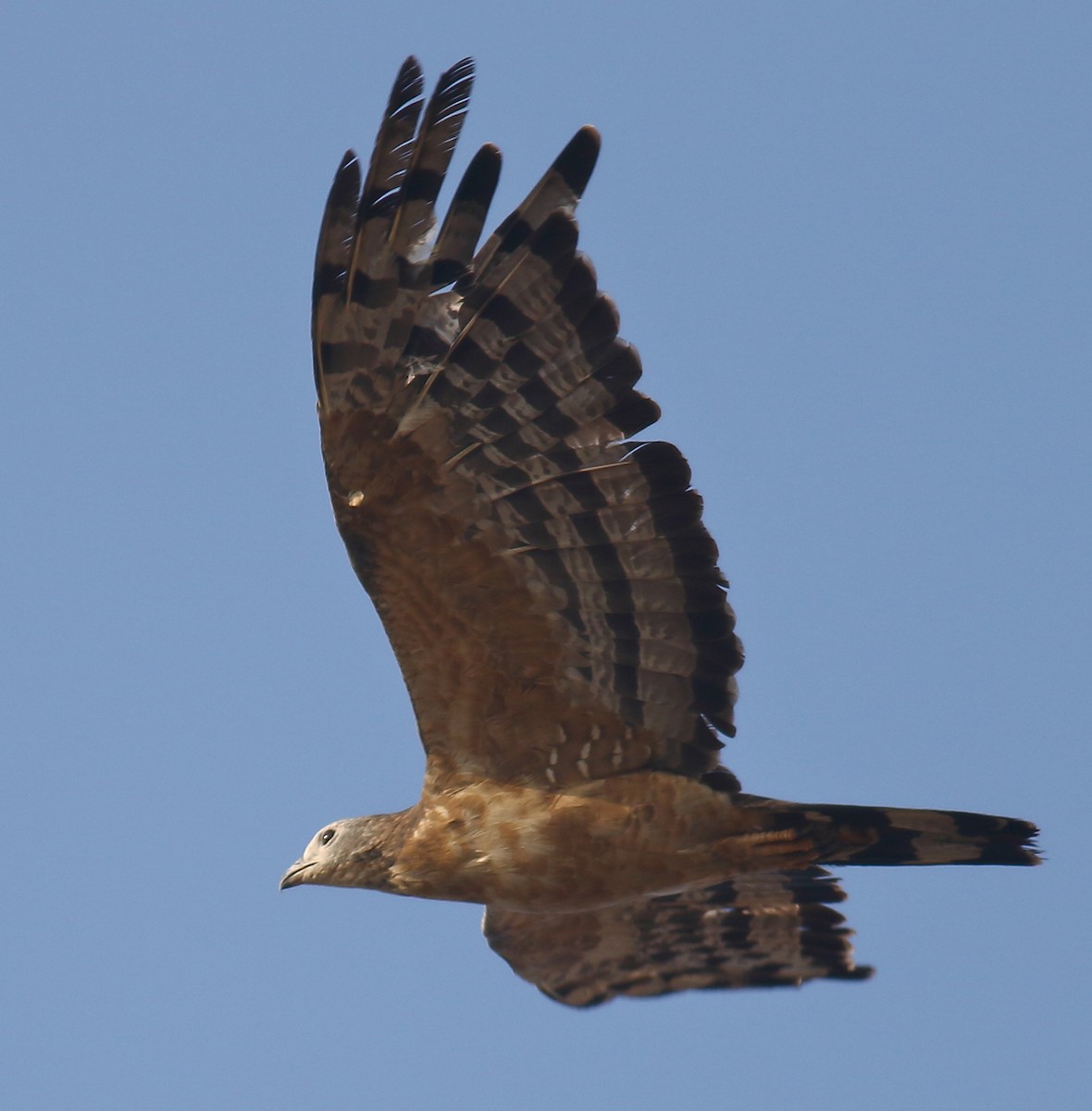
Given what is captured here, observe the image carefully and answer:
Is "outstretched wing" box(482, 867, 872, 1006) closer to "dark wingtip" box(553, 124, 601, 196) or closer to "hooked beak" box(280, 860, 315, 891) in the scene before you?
"hooked beak" box(280, 860, 315, 891)

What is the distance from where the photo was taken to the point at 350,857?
9250 mm

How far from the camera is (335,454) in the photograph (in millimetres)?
7992

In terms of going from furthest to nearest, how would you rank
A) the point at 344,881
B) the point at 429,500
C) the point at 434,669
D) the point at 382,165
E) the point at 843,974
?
the point at 843,974 < the point at 344,881 < the point at 434,669 < the point at 429,500 < the point at 382,165

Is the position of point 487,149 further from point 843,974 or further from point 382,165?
point 843,974

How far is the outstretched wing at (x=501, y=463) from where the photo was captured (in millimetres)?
7750

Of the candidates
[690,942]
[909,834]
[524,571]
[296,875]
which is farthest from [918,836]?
[296,875]

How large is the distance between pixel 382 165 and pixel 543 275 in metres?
0.88

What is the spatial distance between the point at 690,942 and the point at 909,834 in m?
2.08

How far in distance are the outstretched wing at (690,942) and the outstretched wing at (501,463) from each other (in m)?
1.90

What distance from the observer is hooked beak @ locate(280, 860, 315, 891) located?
9.48m

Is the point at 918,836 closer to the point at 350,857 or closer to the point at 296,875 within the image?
the point at 350,857

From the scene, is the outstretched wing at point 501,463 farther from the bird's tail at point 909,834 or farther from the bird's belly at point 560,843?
the bird's tail at point 909,834

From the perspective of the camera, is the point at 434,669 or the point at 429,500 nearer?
the point at 429,500

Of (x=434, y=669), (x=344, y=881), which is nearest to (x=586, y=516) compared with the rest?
(x=434, y=669)
